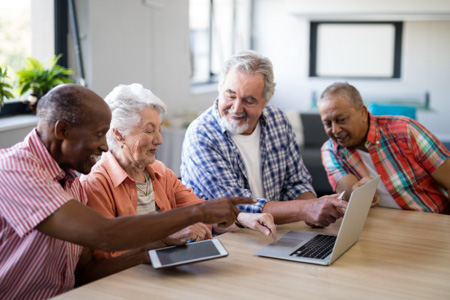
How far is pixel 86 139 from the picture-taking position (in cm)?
137

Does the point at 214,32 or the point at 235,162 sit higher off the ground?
the point at 214,32

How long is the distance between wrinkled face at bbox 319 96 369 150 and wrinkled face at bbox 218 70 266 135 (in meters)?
0.32

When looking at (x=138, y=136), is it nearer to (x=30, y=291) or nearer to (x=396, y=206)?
(x=30, y=291)

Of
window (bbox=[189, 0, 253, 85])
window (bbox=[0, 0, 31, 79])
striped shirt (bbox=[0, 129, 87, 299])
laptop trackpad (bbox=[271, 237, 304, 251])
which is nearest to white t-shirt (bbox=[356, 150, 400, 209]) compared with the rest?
laptop trackpad (bbox=[271, 237, 304, 251])

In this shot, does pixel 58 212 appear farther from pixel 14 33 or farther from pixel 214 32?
pixel 214 32

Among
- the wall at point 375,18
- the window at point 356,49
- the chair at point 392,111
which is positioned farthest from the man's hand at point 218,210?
the window at point 356,49

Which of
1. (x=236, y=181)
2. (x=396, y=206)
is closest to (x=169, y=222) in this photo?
(x=236, y=181)

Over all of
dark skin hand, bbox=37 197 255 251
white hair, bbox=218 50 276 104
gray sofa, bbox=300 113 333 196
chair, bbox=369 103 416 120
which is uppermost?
white hair, bbox=218 50 276 104

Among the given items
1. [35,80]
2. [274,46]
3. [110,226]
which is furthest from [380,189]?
[274,46]

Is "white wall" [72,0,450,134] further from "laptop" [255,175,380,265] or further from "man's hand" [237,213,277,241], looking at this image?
"laptop" [255,175,380,265]

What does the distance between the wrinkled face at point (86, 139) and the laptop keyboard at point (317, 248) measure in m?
0.66

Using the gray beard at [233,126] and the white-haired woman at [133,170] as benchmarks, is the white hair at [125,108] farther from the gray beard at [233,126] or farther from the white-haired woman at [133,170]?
the gray beard at [233,126]

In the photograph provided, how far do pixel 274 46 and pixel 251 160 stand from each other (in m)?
5.87

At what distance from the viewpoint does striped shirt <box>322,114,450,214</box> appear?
2289 mm
